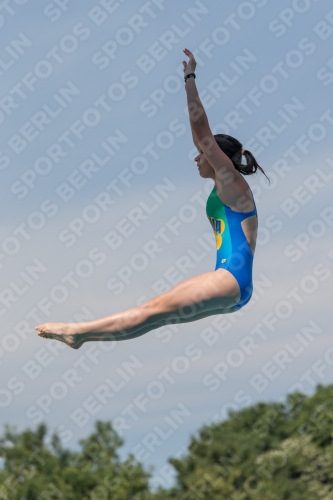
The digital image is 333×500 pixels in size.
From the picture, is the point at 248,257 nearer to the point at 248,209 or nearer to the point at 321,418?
the point at 248,209

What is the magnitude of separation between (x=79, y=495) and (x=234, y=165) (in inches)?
1890

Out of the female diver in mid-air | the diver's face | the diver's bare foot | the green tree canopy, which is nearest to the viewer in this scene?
the female diver in mid-air

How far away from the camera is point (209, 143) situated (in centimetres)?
947

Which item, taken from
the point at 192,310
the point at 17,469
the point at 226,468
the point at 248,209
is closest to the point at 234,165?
the point at 248,209

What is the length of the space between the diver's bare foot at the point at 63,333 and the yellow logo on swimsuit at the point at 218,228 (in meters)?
1.66

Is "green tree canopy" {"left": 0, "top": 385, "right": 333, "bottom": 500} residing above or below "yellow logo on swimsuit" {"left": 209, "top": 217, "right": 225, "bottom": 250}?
below

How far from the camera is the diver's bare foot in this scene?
9633 mm

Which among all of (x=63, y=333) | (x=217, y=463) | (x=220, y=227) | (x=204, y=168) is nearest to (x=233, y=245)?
(x=220, y=227)

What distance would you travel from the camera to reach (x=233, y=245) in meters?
9.84

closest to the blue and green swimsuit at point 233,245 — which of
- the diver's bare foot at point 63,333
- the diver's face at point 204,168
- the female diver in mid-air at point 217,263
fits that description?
the female diver in mid-air at point 217,263

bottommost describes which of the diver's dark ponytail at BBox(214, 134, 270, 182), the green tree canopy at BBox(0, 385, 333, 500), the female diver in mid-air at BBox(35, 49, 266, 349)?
the green tree canopy at BBox(0, 385, 333, 500)

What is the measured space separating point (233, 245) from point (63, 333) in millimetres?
1878

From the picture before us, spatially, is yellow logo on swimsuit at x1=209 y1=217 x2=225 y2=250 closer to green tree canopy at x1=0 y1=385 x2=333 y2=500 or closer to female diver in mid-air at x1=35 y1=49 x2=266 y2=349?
female diver in mid-air at x1=35 y1=49 x2=266 y2=349

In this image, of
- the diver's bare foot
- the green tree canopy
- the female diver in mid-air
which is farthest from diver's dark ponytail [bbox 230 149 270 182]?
the green tree canopy
